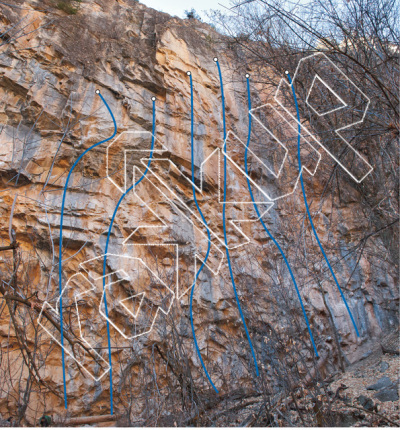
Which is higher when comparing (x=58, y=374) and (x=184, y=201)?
(x=184, y=201)

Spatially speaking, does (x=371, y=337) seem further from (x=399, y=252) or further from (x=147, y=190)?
(x=147, y=190)

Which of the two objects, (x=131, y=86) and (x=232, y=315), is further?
(x=131, y=86)

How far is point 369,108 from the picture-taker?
3.28 metres

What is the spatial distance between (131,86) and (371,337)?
4581 millimetres

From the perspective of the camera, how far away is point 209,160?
193 inches

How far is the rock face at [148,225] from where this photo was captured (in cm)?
352

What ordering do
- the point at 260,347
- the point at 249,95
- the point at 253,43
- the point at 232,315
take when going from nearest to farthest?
the point at 260,347, the point at 232,315, the point at 253,43, the point at 249,95

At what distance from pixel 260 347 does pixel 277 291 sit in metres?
0.62

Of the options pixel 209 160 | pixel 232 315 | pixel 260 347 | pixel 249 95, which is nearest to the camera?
pixel 260 347

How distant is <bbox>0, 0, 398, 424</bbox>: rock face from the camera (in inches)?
139

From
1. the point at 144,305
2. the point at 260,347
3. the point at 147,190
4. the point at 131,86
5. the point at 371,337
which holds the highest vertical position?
the point at 131,86

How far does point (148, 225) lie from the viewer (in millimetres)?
4312

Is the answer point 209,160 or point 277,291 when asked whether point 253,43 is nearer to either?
point 209,160

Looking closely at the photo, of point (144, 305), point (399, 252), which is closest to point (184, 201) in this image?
point (144, 305)
